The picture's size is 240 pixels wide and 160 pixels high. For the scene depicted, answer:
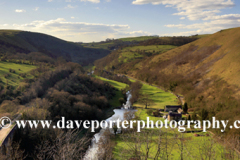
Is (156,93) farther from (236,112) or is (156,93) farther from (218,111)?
(236,112)

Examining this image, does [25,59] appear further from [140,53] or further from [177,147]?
[140,53]

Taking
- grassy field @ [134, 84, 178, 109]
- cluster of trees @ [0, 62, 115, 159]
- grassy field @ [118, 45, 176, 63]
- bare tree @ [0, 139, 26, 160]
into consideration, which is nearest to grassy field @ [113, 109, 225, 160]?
cluster of trees @ [0, 62, 115, 159]

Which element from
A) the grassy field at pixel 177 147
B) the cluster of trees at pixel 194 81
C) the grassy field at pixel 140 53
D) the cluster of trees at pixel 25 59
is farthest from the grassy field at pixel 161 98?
the grassy field at pixel 140 53

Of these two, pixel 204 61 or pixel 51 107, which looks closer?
pixel 51 107

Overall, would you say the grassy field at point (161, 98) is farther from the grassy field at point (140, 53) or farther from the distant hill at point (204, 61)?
the grassy field at point (140, 53)

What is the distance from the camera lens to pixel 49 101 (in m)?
39.1

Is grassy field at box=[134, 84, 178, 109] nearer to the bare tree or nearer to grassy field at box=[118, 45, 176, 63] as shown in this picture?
the bare tree

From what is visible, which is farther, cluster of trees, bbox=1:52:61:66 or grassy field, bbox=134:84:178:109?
cluster of trees, bbox=1:52:61:66

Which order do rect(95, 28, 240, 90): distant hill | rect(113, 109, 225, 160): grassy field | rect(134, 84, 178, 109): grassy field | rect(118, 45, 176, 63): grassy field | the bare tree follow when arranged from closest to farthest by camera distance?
1. rect(113, 109, 225, 160): grassy field
2. the bare tree
3. rect(134, 84, 178, 109): grassy field
4. rect(95, 28, 240, 90): distant hill
5. rect(118, 45, 176, 63): grassy field

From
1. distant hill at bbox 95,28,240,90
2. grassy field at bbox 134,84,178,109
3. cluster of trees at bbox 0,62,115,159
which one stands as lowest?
grassy field at bbox 134,84,178,109

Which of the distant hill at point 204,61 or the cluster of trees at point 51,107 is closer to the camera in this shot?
the cluster of trees at point 51,107

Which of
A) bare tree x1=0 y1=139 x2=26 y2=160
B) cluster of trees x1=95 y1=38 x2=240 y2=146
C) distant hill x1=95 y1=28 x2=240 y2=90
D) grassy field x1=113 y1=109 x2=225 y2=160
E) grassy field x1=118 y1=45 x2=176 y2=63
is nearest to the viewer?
grassy field x1=113 y1=109 x2=225 y2=160

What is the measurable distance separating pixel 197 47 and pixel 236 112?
76840 millimetres

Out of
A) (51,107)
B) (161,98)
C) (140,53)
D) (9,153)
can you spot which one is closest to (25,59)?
(51,107)
